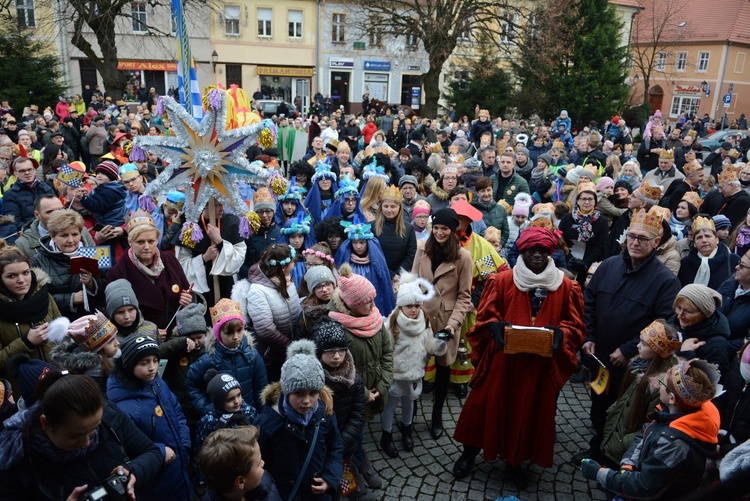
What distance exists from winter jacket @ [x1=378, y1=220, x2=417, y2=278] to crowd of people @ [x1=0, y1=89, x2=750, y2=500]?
26 mm

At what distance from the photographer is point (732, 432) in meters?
3.39

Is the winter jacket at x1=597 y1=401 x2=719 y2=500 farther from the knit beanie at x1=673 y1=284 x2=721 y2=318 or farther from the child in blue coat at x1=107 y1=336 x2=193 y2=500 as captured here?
the child in blue coat at x1=107 y1=336 x2=193 y2=500

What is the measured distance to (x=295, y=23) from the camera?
1444 inches

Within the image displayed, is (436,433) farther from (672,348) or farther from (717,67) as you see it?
(717,67)

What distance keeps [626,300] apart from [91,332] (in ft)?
12.4

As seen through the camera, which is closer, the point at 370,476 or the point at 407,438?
the point at 370,476

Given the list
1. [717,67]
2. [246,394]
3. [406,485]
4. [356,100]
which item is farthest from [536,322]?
[717,67]

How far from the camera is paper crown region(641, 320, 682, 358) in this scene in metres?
3.61

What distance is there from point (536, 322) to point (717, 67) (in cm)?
5047

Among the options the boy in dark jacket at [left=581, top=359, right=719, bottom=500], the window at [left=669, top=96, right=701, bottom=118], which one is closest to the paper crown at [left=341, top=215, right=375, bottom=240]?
the boy in dark jacket at [left=581, top=359, right=719, bottom=500]

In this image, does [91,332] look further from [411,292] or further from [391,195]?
[391,195]

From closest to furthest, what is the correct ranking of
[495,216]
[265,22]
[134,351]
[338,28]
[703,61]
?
[134,351] → [495,216] → [265,22] → [338,28] → [703,61]

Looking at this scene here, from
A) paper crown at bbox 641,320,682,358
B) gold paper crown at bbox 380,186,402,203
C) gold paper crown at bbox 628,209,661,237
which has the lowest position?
paper crown at bbox 641,320,682,358

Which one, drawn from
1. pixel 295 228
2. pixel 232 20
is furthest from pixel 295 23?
pixel 295 228
